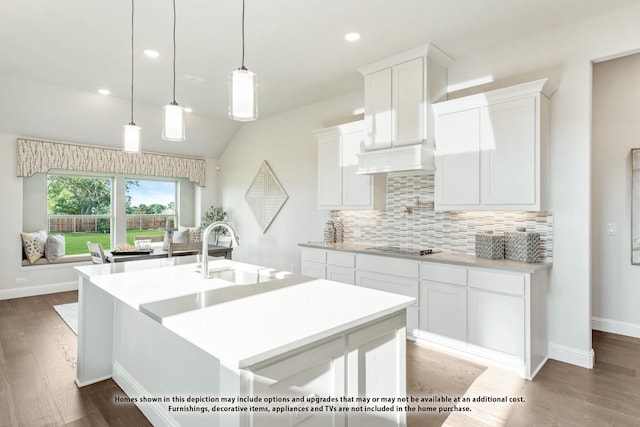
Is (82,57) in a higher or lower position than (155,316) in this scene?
higher

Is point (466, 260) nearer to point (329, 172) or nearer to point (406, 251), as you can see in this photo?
point (406, 251)

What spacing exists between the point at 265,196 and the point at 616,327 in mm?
4946

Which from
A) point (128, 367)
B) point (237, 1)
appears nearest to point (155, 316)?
point (128, 367)

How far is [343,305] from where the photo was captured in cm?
160

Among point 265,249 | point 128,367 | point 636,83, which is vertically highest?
point 636,83

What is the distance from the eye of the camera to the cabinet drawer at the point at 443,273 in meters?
3.07

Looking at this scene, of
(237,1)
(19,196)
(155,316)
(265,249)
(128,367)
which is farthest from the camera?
(265,249)

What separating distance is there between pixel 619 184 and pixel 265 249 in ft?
15.9

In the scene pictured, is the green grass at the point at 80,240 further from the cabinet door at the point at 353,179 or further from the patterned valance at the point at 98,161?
the cabinet door at the point at 353,179

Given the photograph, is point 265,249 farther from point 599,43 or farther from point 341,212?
point 599,43

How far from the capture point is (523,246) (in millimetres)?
3033

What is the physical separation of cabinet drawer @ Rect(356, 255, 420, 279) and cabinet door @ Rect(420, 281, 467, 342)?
0.17 metres

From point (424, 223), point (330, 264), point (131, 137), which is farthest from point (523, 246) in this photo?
point (131, 137)

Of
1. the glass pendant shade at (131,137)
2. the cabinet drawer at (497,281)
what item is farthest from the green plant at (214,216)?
the cabinet drawer at (497,281)
